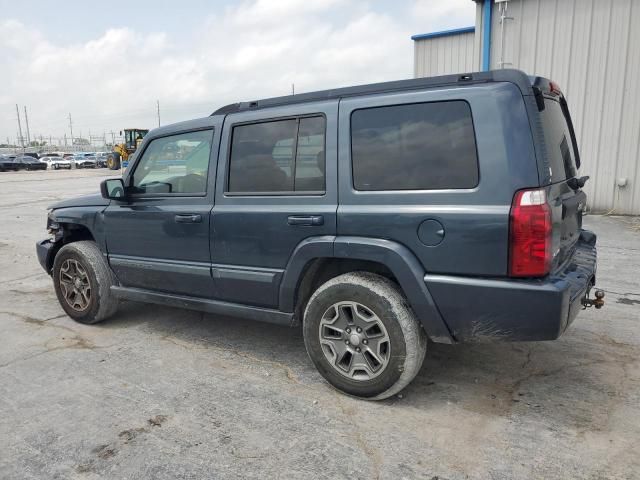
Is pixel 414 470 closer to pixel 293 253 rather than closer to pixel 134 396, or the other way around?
pixel 293 253

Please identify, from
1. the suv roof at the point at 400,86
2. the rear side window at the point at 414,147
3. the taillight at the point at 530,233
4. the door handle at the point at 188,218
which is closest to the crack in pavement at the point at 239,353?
the door handle at the point at 188,218

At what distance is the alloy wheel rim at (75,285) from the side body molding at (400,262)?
252cm

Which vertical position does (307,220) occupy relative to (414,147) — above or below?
below

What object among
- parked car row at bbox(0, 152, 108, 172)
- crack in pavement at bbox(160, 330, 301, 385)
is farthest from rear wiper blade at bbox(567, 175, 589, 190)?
parked car row at bbox(0, 152, 108, 172)

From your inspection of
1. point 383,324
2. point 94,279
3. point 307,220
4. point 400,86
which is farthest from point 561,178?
point 94,279

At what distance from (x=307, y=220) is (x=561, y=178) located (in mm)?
1558

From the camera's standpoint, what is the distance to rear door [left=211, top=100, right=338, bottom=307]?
11.0 ft

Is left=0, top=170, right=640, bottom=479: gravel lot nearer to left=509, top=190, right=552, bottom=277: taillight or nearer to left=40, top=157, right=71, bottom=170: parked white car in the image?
left=509, top=190, right=552, bottom=277: taillight

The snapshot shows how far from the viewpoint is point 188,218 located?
12.8 feet

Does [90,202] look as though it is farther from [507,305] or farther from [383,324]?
[507,305]

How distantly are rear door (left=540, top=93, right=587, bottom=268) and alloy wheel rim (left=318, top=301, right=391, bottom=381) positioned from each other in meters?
1.10

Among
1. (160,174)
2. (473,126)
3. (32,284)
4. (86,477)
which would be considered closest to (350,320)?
(473,126)

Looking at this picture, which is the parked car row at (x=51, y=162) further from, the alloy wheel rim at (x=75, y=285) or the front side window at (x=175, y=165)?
the front side window at (x=175, y=165)

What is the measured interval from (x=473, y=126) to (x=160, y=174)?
101 inches
